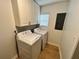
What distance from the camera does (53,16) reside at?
101 inches

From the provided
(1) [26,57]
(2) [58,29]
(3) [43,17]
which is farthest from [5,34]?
(2) [58,29]

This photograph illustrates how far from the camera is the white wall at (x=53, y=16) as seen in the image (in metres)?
2.34

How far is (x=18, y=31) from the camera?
6.27 ft

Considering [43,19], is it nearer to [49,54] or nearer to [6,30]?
[49,54]

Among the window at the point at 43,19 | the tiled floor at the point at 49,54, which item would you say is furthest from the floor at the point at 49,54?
the window at the point at 43,19

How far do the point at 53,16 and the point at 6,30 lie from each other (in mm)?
2048

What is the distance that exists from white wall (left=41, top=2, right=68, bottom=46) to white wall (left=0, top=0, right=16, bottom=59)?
1.72 m

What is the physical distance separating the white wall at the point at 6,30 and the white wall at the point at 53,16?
1.72m

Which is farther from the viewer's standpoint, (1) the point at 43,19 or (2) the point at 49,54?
(1) the point at 43,19

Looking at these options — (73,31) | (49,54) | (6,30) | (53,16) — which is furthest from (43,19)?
(73,31)

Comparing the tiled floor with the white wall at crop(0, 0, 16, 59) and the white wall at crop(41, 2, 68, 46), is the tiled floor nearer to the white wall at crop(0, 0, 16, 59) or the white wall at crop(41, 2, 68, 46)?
the white wall at crop(41, 2, 68, 46)

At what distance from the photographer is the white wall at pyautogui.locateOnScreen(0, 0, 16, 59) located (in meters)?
1.39

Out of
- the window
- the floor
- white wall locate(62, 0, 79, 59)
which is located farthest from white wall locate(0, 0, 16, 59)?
white wall locate(62, 0, 79, 59)

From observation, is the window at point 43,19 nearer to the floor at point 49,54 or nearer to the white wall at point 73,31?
the floor at point 49,54
